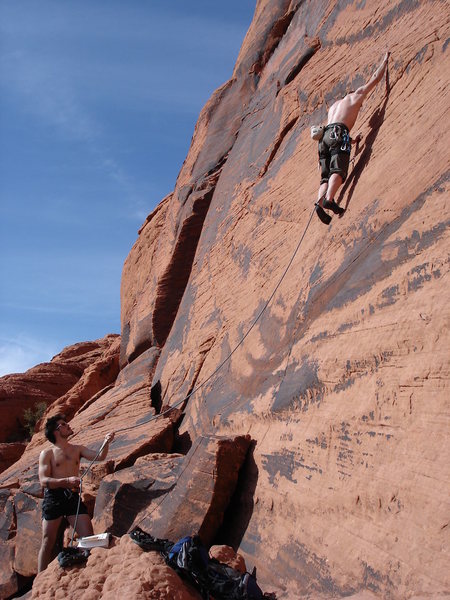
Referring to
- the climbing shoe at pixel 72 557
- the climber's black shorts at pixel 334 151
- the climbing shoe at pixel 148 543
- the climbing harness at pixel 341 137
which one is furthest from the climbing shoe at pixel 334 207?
the climbing shoe at pixel 72 557

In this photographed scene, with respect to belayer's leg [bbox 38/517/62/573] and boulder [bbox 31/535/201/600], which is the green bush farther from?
boulder [bbox 31/535/201/600]

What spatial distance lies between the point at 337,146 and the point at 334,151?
56 millimetres

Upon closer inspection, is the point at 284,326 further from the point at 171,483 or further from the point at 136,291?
the point at 136,291

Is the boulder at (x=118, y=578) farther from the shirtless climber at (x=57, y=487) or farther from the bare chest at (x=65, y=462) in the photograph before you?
the bare chest at (x=65, y=462)

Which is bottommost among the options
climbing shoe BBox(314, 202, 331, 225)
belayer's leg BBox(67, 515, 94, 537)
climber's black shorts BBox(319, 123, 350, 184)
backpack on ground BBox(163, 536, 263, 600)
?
backpack on ground BBox(163, 536, 263, 600)

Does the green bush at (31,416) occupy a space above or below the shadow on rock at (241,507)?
above

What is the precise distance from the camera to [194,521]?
528 centimetres

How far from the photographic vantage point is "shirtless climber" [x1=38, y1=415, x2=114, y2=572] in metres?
5.80

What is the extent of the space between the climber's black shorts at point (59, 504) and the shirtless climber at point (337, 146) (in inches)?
143

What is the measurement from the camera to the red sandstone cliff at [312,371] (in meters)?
3.89

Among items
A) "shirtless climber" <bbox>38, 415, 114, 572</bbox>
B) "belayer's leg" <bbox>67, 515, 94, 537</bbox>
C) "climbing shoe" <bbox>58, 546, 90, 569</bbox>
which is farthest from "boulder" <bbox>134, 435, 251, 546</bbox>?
"climbing shoe" <bbox>58, 546, 90, 569</bbox>

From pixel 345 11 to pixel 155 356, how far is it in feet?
20.3

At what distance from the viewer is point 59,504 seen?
5832 mm

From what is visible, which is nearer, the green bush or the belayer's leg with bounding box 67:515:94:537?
the belayer's leg with bounding box 67:515:94:537
